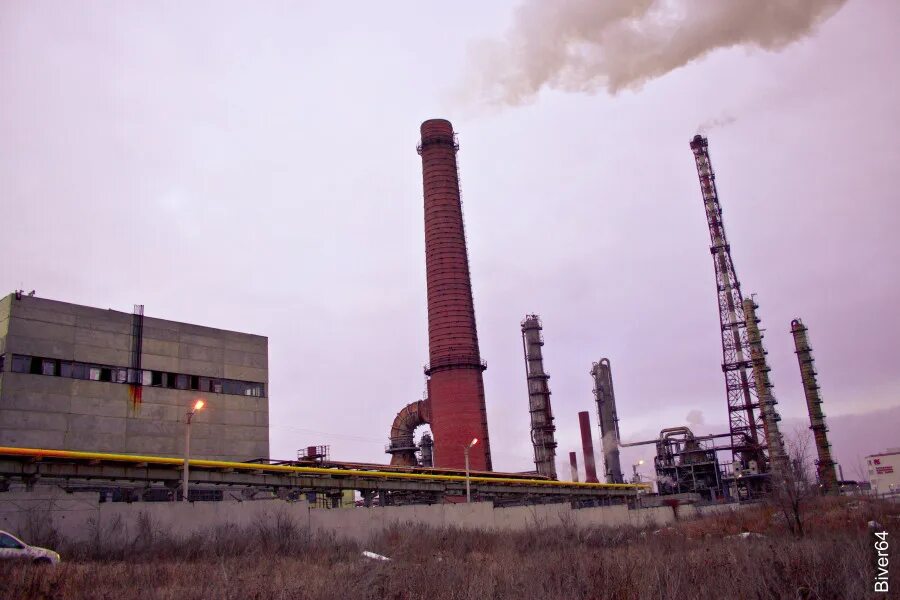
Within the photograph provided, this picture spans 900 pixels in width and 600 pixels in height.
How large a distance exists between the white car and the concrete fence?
593cm

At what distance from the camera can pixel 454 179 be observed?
49469 millimetres

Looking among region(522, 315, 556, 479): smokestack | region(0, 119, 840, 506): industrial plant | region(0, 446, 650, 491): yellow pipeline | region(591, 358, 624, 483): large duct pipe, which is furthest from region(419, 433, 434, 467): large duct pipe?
region(591, 358, 624, 483): large duct pipe

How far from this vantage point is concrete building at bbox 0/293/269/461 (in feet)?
105

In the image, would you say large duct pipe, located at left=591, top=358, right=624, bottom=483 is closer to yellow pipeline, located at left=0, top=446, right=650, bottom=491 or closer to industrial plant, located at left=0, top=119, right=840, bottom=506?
industrial plant, located at left=0, top=119, right=840, bottom=506

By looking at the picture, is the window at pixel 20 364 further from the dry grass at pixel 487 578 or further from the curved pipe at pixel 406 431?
the curved pipe at pixel 406 431

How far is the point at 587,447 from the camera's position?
65.3 m

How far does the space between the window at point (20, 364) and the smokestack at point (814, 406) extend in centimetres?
6502

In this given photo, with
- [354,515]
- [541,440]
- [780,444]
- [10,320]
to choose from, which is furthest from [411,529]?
[780,444]

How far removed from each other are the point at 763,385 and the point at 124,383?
2096 inches

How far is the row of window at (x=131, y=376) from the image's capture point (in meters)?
32.3

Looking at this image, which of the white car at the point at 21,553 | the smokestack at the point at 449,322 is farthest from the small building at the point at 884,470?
the white car at the point at 21,553

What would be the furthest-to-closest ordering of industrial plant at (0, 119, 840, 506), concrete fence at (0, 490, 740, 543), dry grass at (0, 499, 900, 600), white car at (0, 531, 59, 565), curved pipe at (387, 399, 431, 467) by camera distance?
curved pipe at (387, 399, 431, 467) → industrial plant at (0, 119, 840, 506) → concrete fence at (0, 490, 740, 543) → white car at (0, 531, 59, 565) → dry grass at (0, 499, 900, 600)

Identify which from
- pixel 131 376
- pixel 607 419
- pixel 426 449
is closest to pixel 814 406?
pixel 607 419

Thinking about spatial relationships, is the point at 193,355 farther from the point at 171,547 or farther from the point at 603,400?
the point at 603,400
